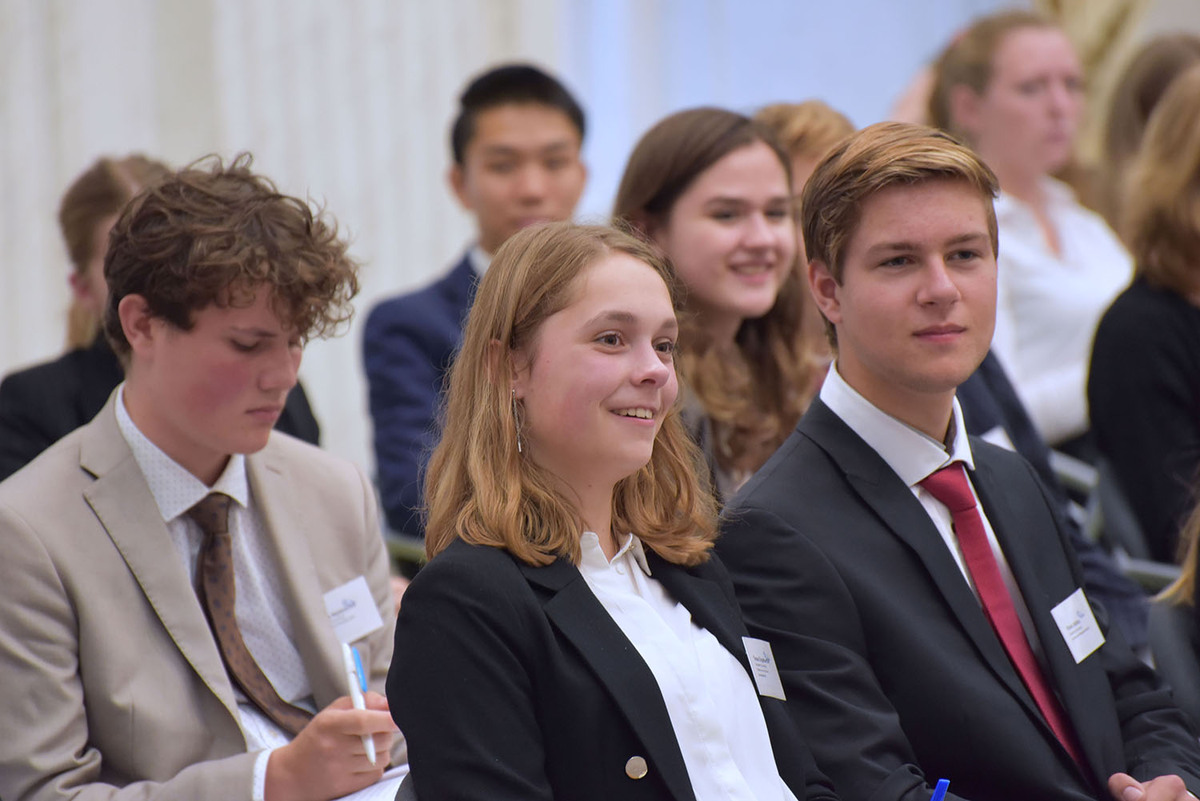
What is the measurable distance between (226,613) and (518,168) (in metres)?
2.17

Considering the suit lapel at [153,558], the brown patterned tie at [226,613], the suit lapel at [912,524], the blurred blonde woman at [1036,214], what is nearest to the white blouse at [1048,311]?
the blurred blonde woman at [1036,214]

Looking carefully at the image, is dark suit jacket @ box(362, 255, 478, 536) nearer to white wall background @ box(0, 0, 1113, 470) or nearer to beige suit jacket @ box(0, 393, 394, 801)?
white wall background @ box(0, 0, 1113, 470)

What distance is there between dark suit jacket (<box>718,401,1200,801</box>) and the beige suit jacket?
2.68 feet

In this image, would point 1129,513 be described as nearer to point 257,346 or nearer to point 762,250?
point 762,250

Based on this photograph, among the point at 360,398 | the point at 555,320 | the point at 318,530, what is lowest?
the point at 360,398

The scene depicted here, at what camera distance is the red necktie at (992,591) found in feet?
6.72

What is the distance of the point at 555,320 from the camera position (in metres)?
1.86

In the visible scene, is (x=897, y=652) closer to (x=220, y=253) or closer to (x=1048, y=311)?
(x=220, y=253)

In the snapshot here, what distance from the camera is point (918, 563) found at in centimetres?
206

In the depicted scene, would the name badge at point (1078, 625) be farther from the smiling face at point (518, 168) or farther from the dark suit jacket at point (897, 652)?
the smiling face at point (518, 168)

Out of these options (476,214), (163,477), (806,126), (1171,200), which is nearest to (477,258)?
(476,214)

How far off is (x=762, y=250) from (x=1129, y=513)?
120 centimetres

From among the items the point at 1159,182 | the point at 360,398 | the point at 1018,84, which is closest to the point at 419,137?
the point at 360,398

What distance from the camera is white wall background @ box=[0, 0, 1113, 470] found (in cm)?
420
